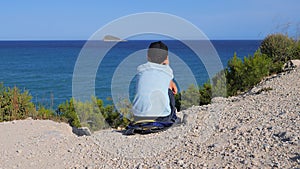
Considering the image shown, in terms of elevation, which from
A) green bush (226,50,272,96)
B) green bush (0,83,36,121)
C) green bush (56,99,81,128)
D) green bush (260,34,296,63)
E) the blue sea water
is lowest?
the blue sea water

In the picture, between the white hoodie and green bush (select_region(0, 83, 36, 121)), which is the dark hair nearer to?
the white hoodie

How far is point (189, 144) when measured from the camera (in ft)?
18.0

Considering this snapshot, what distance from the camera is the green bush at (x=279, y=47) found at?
15.0 m

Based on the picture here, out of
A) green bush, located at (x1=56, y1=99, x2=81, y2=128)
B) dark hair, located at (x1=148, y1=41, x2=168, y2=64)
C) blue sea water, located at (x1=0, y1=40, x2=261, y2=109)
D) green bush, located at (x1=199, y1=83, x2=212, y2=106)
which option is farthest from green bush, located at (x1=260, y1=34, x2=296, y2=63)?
dark hair, located at (x1=148, y1=41, x2=168, y2=64)

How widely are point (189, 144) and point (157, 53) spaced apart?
63.1 inches

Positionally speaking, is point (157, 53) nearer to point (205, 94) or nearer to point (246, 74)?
point (205, 94)

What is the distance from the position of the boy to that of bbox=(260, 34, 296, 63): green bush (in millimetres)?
9875

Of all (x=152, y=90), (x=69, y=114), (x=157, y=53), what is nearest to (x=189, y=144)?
(x=152, y=90)

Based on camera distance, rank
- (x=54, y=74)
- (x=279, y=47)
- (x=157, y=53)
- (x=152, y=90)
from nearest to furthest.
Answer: (x=152, y=90), (x=157, y=53), (x=279, y=47), (x=54, y=74)

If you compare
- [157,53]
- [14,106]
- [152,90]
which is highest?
[157,53]

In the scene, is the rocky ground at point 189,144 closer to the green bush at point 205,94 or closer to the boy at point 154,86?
the boy at point 154,86

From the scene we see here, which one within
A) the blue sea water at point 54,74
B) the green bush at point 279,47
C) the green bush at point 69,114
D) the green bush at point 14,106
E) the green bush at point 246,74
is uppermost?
the green bush at point 279,47

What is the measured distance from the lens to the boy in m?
6.08

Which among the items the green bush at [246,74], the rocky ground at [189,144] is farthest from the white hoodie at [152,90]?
the green bush at [246,74]
